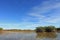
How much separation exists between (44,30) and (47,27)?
96 cm

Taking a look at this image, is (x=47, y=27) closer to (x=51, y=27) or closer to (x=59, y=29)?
(x=51, y=27)

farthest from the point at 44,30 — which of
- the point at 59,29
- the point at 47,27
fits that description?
the point at 59,29

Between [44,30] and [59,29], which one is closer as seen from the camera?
[44,30]

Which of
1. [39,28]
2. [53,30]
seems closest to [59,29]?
[53,30]

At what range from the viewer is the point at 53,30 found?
30.8 metres

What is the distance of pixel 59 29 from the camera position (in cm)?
3444

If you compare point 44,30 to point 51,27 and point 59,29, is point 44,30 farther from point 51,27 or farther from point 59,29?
point 59,29

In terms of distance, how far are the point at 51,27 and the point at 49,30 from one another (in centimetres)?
85

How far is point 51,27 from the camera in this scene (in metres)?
30.4

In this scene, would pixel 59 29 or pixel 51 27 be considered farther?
pixel 59 29

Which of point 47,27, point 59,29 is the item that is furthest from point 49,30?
point 59,29

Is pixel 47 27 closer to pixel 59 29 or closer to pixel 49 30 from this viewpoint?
pixel 49 30

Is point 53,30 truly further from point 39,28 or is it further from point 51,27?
point 39,28

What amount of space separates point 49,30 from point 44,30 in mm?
1071
